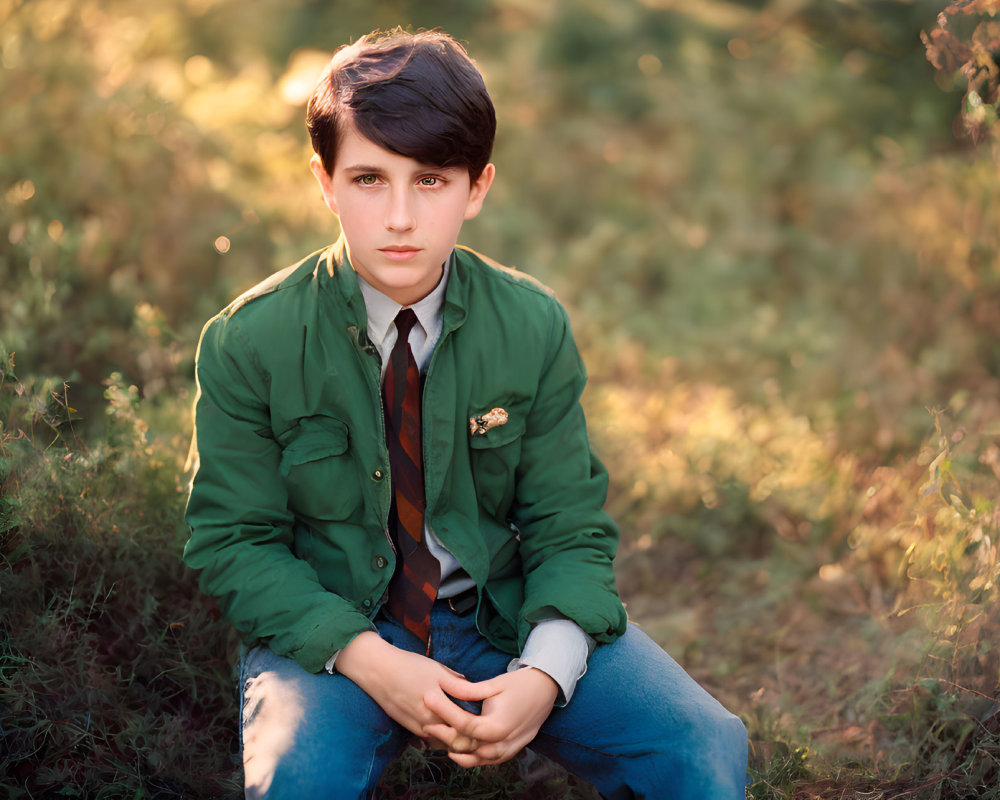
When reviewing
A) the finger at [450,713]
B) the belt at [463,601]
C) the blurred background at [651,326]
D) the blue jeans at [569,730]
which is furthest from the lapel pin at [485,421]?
the blurred background at [651,326]

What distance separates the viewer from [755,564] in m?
3.52

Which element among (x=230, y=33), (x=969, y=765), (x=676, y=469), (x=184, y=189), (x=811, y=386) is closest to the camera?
(x=969, y=765)

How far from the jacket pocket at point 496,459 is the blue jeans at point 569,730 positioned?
337 millimetres

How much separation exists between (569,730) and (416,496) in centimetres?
58

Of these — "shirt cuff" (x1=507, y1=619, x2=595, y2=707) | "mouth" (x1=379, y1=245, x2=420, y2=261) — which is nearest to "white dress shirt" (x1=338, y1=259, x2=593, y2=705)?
"shirt cuff" (x1=507, y1=619, x2=595, y2=707)

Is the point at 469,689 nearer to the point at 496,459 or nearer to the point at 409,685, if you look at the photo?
the point at 409,685

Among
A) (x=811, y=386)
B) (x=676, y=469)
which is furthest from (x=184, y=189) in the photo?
(x=811, y=386)

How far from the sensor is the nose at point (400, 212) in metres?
1.86

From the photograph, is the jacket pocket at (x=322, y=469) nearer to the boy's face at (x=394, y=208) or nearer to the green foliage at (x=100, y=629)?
the boy's face at (x=394, y=208)

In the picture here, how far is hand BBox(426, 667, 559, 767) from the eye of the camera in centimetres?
172

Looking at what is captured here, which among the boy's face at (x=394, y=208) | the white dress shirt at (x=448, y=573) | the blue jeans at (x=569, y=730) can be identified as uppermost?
the boy's face at (x=394, y=208)

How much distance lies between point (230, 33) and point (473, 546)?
5.62m

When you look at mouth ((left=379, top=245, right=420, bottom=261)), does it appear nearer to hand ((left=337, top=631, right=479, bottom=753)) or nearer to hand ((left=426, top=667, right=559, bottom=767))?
hand ((left=337, top=631, right=479, bottom=753))

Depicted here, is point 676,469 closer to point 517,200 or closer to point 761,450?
point 761,450
